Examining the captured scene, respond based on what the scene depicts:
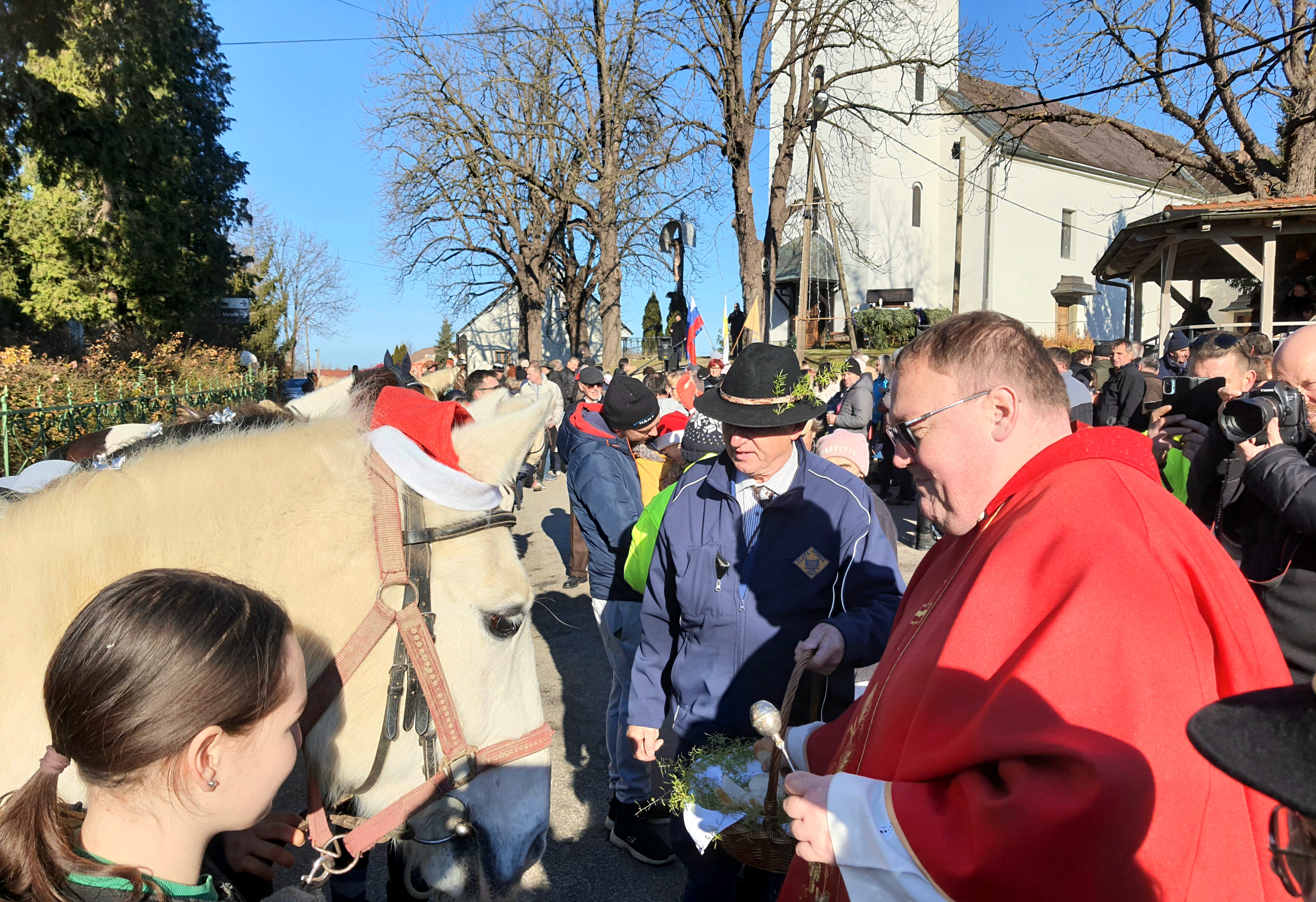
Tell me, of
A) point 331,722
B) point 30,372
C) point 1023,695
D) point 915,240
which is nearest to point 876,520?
point 1023,695

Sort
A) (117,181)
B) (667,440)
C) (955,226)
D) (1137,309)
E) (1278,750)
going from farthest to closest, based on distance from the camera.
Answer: (955,226)
(117,181)
(1137,309)
(667,440)
(1278,750)

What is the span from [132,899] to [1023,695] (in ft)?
4.52

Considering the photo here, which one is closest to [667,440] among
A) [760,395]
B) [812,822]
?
[760,395]

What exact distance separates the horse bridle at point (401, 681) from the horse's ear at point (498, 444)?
0.50 ft

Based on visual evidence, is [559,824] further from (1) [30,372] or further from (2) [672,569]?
(1) [30,372]

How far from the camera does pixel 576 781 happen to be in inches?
174

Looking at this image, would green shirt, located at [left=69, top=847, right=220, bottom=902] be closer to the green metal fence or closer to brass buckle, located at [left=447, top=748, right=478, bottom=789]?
brass buckle, located at [left=447, top=748, right=478, bottom=789]

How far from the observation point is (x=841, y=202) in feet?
110

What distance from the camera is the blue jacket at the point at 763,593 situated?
258cm

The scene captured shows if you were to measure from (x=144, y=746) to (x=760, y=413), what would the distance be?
1988 mm

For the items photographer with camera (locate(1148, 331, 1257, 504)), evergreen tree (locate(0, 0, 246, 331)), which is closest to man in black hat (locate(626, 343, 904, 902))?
photographer with camera (locate(1148, 331, 1257, 504))

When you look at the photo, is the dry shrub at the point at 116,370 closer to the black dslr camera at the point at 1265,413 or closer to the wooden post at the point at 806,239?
the black dslr camera at the point at 1265,413

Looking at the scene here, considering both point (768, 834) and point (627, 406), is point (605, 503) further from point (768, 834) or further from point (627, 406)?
point (768, 834)

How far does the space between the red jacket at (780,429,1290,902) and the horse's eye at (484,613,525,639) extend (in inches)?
38.0
